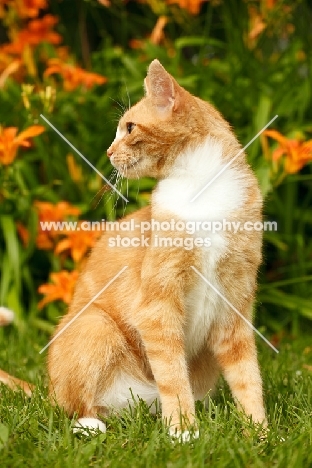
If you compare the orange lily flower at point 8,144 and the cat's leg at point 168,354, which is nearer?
the cat's leg at point 168,354

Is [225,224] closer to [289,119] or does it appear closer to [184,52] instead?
[289,119]

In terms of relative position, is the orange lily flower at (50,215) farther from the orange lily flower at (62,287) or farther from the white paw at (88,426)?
the white paw at (88,426)

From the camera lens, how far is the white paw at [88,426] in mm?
2355

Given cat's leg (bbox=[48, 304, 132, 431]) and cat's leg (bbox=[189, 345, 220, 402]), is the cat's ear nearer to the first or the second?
cat's leg (bbox=[48, 304, 132, 431])

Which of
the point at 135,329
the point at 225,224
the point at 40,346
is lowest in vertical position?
the point at 40,346

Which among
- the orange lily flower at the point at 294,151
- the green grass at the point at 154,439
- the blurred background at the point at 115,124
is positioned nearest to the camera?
the green grass at the point at 154,439

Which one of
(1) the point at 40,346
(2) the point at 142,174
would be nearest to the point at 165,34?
(1) the point at 40,346

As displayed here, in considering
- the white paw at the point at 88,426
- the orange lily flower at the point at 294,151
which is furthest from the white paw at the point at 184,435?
the orange lily flower at the point at 294,151

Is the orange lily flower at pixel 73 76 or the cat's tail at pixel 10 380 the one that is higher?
the orange lily flower at pixel 73 76

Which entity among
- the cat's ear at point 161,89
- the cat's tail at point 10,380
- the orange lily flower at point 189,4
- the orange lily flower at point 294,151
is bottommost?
the cat's tail at point 10,380

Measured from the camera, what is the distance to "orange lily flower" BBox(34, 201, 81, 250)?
12.7 feet

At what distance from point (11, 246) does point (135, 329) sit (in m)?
1.63

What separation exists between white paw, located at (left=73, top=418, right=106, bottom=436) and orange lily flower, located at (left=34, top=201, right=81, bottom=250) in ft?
5.23

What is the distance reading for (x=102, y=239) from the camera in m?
2.99
